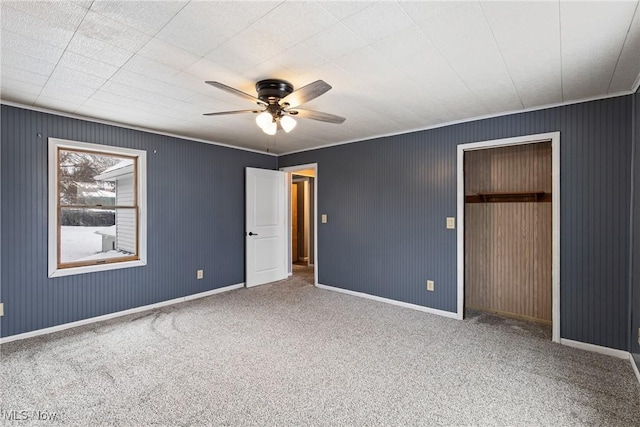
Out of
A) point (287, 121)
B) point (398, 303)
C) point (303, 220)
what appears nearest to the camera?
point (287, 121)

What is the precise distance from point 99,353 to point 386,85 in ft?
11.2

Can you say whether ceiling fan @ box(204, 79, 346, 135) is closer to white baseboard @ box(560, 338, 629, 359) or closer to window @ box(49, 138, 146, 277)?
window @ box(49, 138, 146, 277)

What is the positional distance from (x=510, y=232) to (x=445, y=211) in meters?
0.88

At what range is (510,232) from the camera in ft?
12.8

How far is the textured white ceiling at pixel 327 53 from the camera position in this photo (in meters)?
1.65

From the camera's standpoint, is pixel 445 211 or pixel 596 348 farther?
pixel 445 211

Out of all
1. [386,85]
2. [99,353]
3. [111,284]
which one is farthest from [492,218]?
[111,284]

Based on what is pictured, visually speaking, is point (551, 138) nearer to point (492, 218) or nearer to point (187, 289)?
point (492, 218)

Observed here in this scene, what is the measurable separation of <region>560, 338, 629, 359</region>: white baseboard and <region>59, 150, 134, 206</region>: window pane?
5.04 meters

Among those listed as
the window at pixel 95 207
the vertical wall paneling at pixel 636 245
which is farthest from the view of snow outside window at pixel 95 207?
the vertical wall paneling at pixel 636 245

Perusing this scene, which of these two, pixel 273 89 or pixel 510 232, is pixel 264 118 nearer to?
pixel 273 89

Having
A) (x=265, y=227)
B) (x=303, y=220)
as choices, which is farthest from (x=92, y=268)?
(x=303, y=220)

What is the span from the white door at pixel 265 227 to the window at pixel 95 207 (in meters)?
1.61

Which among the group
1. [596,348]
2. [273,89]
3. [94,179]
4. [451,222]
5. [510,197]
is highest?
[273,89]
